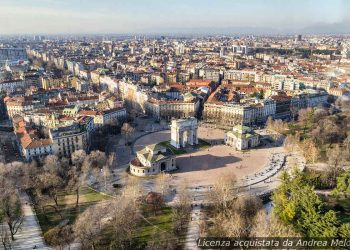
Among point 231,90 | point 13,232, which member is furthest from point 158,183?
point 231,90

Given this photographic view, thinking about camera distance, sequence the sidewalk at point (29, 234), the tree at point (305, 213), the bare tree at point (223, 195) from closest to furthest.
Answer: the tree at point (305, 213), the sidewalk at point (29, 234), the bare tree at point (223, 195)

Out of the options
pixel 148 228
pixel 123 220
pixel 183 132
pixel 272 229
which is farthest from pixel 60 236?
pixel 183 132

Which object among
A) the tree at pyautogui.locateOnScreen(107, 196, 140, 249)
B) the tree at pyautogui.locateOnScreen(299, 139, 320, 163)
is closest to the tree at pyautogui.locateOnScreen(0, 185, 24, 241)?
the tree at pyautogui.locateOnScreen(107, 196, 140, 249)

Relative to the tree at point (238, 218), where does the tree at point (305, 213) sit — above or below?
above

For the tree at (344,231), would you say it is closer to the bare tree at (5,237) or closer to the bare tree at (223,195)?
the bare tree at (223,195)

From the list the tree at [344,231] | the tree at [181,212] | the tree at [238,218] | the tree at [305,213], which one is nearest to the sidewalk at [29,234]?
the tree at [181,212]

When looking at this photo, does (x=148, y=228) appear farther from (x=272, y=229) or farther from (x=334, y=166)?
(x=334, y=166)

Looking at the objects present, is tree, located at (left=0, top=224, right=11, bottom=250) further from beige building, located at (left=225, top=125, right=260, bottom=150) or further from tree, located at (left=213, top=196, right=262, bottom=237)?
beige building, located at (left=225, top=125, right=260, bottom=150)
